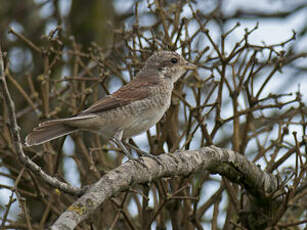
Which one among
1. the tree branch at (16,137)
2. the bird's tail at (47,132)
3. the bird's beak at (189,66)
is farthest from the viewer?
the bird's beak at (189,66)

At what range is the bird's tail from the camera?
3.46 metres

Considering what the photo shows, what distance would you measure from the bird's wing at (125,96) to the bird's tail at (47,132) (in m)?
0.25

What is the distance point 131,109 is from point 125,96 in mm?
119

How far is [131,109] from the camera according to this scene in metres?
4.11

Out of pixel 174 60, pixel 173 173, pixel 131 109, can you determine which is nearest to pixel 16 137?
pixel 173 173

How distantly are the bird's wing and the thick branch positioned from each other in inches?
35.7

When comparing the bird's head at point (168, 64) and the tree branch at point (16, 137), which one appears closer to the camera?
the tree branch at point (16, 137)

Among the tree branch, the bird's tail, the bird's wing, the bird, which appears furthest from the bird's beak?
the tree branch

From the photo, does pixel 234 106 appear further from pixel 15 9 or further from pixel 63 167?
pixel 15 9

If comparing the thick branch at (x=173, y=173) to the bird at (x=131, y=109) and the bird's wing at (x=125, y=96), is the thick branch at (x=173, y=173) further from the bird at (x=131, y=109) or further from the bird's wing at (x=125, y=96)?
the bird's wing at (x=125, y=96)

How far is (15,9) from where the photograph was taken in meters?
7.23

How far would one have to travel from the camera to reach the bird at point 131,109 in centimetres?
390

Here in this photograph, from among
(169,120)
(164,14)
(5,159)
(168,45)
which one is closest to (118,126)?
(169,120)

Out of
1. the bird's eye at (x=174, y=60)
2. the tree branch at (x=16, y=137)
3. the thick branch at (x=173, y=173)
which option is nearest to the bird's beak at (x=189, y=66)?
the bird's eye at (x=174, y=60)
